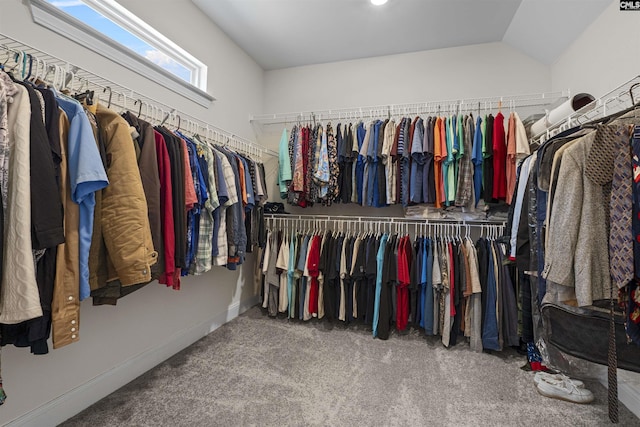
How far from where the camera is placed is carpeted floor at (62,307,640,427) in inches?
54.9

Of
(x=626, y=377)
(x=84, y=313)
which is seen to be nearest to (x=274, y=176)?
(x=84, y=313)

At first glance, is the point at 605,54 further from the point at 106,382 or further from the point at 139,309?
the point at 106,382

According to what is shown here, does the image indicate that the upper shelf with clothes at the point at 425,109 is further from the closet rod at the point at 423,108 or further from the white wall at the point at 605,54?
the white wall at the point at 605,54

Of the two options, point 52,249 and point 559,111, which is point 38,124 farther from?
point 559,111

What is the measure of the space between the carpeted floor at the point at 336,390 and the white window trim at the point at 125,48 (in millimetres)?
1978

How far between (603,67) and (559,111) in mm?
445

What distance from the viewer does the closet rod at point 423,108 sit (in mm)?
2492

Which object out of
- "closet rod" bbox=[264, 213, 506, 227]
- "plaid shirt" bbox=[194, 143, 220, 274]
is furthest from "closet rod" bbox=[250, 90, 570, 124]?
"plaid shirt" bbox=[194, 143, 220, 274]

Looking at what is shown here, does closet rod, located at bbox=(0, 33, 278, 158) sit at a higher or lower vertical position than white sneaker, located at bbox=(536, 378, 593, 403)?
higher

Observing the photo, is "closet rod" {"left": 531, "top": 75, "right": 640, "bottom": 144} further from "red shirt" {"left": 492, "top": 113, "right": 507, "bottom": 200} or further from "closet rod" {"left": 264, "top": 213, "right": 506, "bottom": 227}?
"closet rod" {"left": 264, "top": 213, "right": 506, "bottom": 227}

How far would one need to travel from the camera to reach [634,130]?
35.6 inches

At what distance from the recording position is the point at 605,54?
1759mm

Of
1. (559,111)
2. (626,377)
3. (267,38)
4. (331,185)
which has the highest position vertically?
(267,38)

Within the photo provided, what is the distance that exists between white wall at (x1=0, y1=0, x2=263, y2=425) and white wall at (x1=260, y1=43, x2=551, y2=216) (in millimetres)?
525
